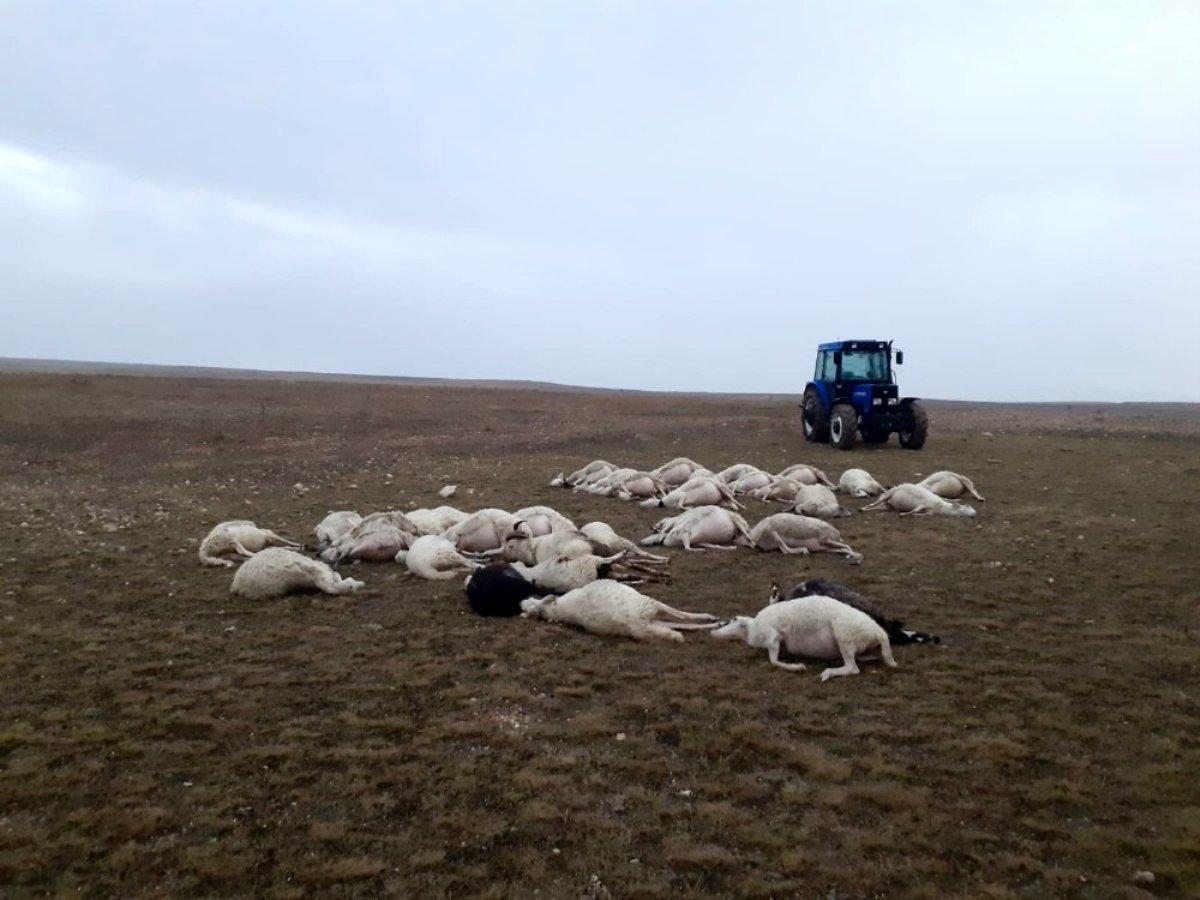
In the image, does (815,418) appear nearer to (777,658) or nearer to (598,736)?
(777,658)

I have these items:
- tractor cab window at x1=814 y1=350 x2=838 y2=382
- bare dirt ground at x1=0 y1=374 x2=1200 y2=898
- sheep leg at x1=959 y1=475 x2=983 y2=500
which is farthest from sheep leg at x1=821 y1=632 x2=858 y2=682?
tractor cab window at x1=814 y1=350 x2=838 y2=382

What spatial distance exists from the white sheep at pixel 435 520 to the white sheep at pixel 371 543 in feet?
1.99

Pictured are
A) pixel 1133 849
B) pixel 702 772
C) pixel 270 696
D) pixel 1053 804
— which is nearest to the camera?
pixel 1133 849

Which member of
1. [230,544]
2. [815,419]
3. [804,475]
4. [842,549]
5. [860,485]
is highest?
[815,419]

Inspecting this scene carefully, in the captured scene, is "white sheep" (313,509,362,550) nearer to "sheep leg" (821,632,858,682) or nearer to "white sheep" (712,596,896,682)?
"white sheep" (712,596,896,682)

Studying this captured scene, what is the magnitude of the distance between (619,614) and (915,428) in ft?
57.3

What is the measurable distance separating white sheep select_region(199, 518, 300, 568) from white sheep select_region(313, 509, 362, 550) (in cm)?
74

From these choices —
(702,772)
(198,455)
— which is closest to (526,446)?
(198,455)

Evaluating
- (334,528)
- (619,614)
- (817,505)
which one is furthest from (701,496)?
(619,614)

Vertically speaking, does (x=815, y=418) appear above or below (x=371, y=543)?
above

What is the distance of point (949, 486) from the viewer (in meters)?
15.4

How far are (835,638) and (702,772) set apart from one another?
2.28 metres

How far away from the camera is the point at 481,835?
448 cm

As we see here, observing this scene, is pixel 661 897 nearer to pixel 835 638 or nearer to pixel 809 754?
pixel 809 754
